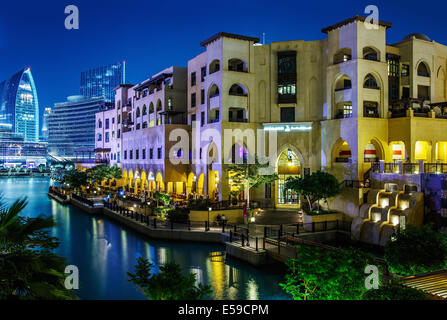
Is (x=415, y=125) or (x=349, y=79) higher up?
(x=349, y=79)

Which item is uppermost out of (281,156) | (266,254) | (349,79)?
(349,79)

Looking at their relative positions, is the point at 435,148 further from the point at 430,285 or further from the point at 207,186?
the point at 430,285

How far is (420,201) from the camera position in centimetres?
2539

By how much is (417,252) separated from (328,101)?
2298 centimetres

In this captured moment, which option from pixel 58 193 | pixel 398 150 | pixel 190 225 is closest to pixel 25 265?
pixel 190 225

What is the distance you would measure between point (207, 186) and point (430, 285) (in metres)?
29.2

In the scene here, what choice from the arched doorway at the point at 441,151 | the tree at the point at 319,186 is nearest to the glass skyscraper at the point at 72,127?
the tree at the point at 319,186

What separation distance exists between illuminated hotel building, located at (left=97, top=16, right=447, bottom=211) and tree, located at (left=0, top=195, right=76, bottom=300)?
2921 cm

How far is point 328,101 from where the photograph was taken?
35.5 metres

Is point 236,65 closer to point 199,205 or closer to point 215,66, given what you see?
point 215,66

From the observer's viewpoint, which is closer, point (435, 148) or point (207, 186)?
point (435, 148)

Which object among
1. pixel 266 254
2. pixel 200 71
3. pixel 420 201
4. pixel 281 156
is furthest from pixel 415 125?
pixel 200 71

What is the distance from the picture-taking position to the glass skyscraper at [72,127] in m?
166
